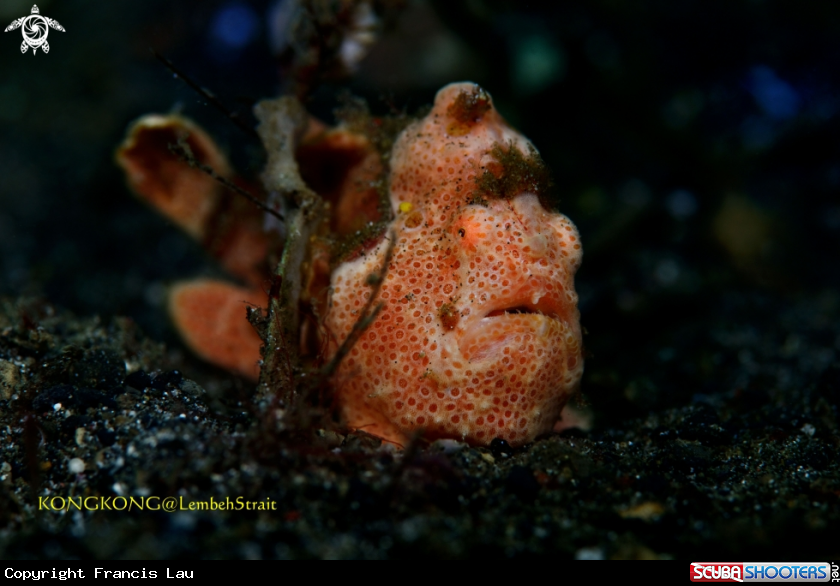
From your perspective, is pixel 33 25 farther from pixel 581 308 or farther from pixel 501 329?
pixel 581 308

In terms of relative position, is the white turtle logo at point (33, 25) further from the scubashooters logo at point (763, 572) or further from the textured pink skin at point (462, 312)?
the scubashooters logo at point (763, 572)

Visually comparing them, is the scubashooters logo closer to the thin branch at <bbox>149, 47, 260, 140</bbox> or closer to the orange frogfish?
the orange frogfish

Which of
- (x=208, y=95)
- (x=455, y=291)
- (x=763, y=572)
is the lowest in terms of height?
(x=763, y=572)

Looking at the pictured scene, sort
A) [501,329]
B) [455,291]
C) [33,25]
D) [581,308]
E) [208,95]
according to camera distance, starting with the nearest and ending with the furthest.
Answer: [501,329], [455,291], [208,95], [581,308], [33,25]

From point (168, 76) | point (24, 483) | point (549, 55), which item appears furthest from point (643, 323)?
point (168, 76)

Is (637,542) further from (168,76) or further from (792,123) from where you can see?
(168,76)

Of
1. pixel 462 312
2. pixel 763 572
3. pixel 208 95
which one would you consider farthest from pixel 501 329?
pixel 208 95

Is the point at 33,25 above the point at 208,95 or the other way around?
above

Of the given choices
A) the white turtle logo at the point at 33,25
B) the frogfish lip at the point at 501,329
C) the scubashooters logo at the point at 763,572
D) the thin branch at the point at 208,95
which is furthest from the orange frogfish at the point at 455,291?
the white turtle logo at the point at 33,25
